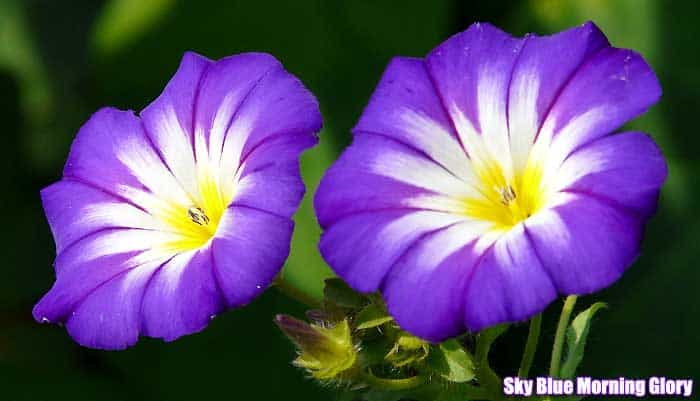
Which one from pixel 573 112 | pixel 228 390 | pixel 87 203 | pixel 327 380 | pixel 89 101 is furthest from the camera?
pixel 89 101

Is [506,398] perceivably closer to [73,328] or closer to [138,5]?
[73,328]

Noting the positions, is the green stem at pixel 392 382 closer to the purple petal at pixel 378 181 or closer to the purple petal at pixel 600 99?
the purple petal at pixel 378 181

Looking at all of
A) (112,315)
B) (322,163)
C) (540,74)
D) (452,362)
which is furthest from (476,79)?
(322,163)

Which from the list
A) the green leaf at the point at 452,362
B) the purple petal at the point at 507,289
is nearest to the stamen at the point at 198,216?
the green leaf at the point at 452,362

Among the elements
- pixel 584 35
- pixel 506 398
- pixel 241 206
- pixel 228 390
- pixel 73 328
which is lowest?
pixel 228 390

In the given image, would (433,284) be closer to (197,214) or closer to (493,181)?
(493,181)

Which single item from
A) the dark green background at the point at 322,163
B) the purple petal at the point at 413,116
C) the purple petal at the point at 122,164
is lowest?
the dark green background at the point at 322,163

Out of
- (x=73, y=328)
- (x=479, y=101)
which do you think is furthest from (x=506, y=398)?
(x=73, y=328)

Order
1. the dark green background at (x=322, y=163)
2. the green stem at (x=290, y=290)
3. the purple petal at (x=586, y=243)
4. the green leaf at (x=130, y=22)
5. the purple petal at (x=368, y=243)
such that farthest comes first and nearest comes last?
the green leaf at (x=130, y=22), the dark green background at (x=322, y=163), the green stem at (x=290, y=290), the purple petal at (x=368, y=243), the purple petal at (x=586, y=243)
